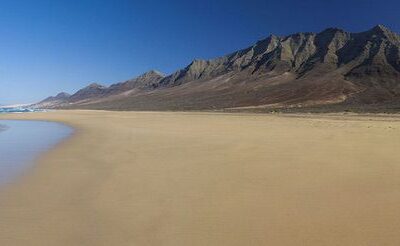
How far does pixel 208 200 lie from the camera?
342 inches

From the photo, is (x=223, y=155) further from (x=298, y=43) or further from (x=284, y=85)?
(x=298, y=43)

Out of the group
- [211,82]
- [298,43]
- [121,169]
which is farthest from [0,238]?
[298,43]

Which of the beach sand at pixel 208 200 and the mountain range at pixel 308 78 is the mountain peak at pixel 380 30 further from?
the beach sand at pixel 208 200

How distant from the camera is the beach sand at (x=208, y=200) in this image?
6555 mm

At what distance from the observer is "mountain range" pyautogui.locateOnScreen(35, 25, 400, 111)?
10862 centimetres

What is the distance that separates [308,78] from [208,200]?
135m

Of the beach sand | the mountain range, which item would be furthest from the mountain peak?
the beach sand

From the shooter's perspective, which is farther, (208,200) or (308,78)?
(308,78)

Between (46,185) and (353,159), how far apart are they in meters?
8.85

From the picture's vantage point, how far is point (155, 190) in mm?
9602

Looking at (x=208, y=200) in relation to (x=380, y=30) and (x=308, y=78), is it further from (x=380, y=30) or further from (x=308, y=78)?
(x=380, y=30)

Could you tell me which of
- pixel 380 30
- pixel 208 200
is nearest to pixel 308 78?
pixel 380 30

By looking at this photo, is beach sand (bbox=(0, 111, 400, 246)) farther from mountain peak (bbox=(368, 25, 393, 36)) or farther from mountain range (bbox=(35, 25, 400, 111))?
mountain peak (bbox=(368, 25, 393, 36))

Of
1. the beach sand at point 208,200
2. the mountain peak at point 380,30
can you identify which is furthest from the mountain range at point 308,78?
the beach sand at point 208,200
